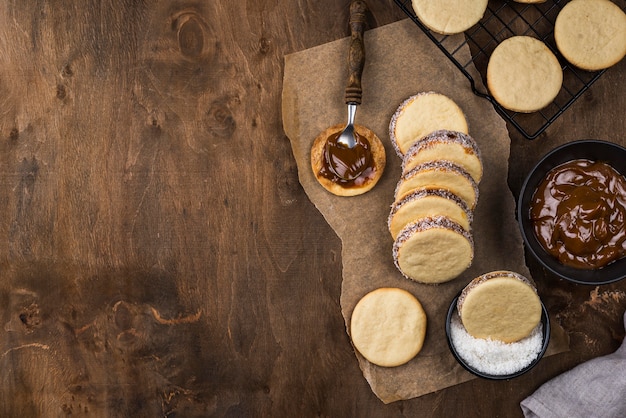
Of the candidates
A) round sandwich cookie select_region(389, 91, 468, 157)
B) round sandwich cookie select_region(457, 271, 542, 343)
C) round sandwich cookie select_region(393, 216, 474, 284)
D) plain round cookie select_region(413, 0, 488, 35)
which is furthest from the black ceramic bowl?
plain round cookie select_region(413, 0, 488, 35)

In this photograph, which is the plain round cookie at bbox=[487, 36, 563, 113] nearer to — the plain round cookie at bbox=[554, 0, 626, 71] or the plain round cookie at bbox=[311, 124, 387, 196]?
the plain round cookie at bbox=[554, 0, 626, 71]

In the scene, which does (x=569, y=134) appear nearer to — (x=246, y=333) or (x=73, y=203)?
(x=246, y=333)

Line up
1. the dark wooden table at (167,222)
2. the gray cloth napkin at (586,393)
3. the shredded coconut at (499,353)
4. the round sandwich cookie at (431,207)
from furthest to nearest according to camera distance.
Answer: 1. the dark wooden table at (167,222)
2. the gray cloth napkin at (586,393)
3. the shredded coconut at (499,353)
4. the round sandwich cookie at (431,207)

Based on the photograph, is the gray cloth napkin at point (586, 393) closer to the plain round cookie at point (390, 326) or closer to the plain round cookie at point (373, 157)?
the plain round cookie at point (390, 326)

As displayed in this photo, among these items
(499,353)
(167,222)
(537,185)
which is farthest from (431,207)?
(167,222)

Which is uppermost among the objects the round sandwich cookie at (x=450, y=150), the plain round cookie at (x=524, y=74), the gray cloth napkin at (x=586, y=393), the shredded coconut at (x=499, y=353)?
the plain round cookie at (x=524, y=74)

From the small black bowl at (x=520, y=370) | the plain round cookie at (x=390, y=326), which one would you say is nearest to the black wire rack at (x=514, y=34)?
the small black bowl at (x=520, y=370)
